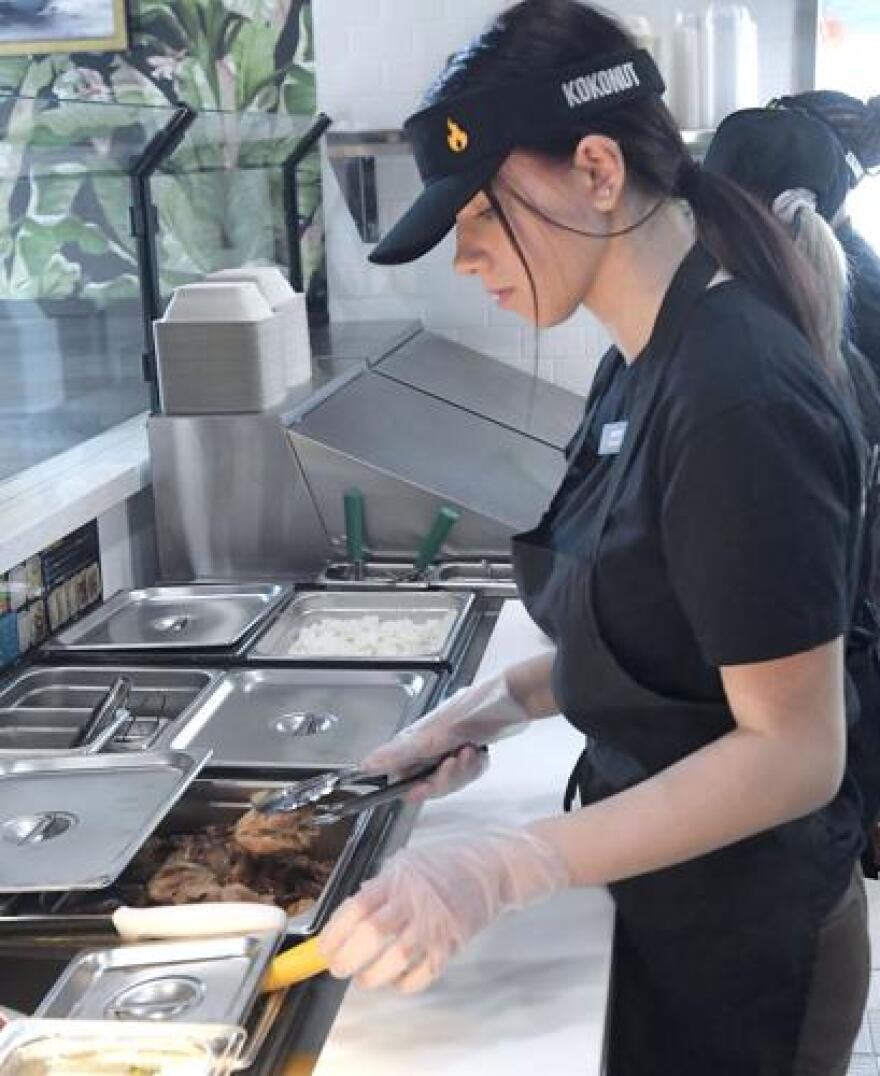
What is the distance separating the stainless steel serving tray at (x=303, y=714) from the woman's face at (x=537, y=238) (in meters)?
0.70

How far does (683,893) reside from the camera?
1322 millimetres

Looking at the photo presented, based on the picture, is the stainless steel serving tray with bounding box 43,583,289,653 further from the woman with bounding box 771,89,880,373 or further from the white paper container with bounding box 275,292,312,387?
the woman with bounding box 771,89,880,373

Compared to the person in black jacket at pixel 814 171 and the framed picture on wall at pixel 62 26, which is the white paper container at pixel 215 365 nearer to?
the person in black jacket at pixel 814 171

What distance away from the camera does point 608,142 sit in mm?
1184

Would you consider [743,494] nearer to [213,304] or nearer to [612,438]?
[612,438]

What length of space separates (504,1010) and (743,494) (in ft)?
1.67

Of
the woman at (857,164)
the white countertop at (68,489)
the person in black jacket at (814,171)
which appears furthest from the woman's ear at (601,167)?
the woman at (857,164)

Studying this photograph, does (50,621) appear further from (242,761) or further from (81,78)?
(81,78)

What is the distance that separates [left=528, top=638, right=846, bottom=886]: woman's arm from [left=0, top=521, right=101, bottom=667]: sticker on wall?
1130 mm

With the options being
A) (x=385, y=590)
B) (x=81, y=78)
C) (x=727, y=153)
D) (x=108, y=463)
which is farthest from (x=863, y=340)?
(x=81, y=78)

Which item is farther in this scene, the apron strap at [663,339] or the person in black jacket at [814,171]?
the person in black jacket at [814,171]

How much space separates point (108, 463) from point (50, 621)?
437 mm

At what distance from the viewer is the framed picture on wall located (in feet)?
13.2

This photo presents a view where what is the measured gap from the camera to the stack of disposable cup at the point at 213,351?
2.55 metres
